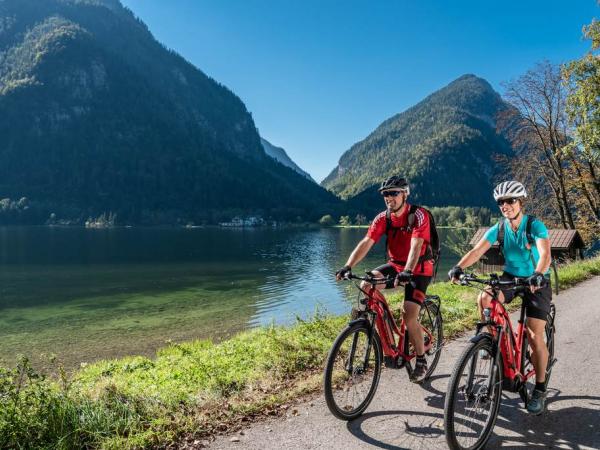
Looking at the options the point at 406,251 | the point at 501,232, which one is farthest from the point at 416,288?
the point at 501,232

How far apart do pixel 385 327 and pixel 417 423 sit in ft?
3.79

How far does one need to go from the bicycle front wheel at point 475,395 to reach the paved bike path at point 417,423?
0.27 m

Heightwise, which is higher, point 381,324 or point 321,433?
point 381,324

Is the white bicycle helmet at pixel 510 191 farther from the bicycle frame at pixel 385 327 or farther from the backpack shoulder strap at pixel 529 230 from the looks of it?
the bicycle frame at pixel 385 327

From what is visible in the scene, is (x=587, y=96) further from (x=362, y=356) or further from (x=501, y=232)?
(x=362, y=356)

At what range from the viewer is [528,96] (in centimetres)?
2841

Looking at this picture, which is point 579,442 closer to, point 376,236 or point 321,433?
point 321,433

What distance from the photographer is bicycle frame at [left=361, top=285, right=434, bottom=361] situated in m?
5.42

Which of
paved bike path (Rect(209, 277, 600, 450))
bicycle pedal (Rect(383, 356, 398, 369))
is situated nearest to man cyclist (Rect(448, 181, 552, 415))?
paved bike path (Rect(209, 277, 600, 450))

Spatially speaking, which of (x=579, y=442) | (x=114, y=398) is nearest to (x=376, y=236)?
(x=579, y=442)

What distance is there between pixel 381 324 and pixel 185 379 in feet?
13.2

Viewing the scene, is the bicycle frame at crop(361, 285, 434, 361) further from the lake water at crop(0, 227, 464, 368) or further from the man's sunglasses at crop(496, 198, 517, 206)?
the lake water at crop(0, 227, 464, 368)

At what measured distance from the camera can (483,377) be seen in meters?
4.50

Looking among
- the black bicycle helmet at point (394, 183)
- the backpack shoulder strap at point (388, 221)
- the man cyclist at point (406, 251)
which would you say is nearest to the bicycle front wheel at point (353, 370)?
the man cyclist at point (406, 251)
